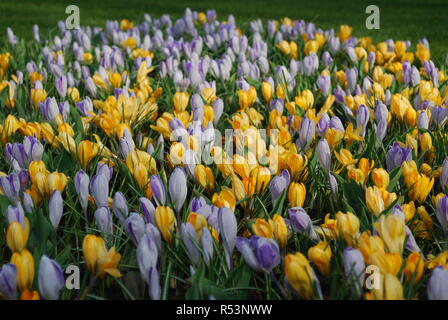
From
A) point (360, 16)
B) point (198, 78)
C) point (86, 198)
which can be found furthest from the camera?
point (360, 16)

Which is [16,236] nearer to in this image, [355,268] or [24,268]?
[24,268]

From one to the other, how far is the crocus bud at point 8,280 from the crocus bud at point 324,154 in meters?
1.14

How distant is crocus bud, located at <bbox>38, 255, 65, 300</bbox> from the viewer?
1445mm

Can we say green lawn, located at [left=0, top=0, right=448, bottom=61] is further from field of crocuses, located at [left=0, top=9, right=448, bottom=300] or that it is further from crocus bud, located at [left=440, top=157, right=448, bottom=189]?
crocus bud, located at [left=440, top=157, right=448, bottom=189]

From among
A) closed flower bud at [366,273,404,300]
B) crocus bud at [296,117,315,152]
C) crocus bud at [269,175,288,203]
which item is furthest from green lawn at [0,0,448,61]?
closed flower bud at [366,273,404,300]

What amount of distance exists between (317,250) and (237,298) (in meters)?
0.25

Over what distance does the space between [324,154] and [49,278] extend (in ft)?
3.62

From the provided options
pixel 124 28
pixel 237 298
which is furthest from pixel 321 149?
pixel 124 28

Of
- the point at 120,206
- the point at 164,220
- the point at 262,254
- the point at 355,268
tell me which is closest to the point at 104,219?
the point at 120,206

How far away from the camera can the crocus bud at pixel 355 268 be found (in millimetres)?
1463

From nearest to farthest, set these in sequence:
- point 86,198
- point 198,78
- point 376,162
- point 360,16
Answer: point 86,198
point 376,162
point 198,78
point 360,16

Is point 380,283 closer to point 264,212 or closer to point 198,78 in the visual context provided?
point 264,212

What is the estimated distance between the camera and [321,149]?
214 centimetres

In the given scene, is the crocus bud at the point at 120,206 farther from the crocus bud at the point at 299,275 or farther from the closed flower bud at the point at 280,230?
the crocus bud at the point at 299,275
